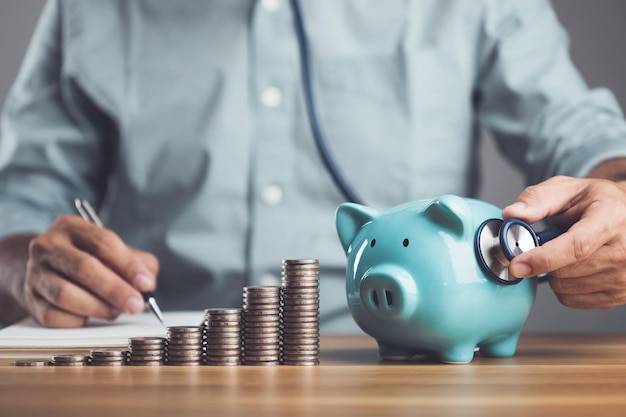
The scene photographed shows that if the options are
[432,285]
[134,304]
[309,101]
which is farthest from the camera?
[309,101]

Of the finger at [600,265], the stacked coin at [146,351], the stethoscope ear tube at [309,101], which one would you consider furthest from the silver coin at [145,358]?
the stethoscope ear tube at [309,101]

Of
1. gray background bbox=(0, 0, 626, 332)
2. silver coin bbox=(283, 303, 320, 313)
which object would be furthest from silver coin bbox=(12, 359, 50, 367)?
gray background bbox=(0, 0, 626, 332)

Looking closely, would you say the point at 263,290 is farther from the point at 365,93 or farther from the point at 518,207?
the point at 365,93

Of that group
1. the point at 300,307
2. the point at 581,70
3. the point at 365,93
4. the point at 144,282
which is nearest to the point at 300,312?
the point at 300,307

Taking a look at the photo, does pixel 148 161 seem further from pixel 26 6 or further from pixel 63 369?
pixel 26 6

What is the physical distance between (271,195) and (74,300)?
0.46 m

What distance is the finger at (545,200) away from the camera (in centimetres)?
72

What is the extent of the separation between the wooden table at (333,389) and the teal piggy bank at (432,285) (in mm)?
28

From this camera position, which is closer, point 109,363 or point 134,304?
point 109,363

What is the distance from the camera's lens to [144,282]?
38.2 inches

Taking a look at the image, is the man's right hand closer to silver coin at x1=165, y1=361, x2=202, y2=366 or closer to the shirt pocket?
silver coin at x1=165, y1=361, x2=202, y2=366

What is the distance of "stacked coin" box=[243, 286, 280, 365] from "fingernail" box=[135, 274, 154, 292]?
0.29 m

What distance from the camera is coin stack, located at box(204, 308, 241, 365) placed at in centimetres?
69

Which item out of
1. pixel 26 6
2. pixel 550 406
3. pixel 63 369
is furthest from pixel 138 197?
pixel 26 6
